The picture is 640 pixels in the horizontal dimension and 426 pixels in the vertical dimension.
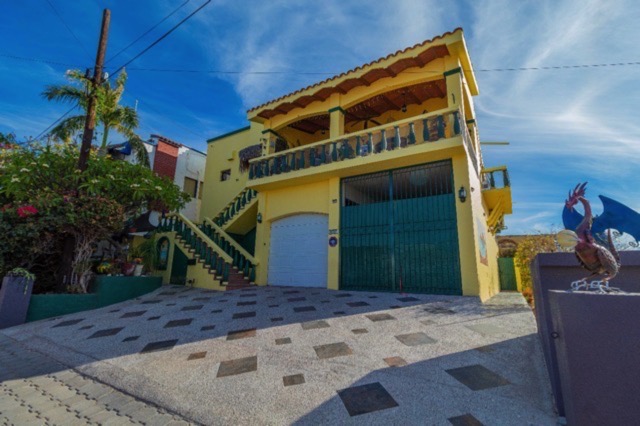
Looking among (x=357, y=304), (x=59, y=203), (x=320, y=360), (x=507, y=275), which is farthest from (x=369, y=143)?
(x=507, y=275)

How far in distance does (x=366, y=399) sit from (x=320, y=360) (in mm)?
1012

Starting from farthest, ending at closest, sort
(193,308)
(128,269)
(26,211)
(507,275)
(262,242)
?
(507,275) → (262,242) → (128,269) → (26,211) → (193,308)

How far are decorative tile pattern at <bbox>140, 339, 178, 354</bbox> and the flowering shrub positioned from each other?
200 inches

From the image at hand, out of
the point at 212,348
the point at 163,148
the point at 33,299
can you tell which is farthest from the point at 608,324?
the point at 163,148

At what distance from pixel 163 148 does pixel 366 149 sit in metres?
14.6

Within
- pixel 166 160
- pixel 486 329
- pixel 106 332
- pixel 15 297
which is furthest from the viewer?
pixel 166 160

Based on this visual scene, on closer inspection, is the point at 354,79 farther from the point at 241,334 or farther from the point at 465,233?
the point at 241,334

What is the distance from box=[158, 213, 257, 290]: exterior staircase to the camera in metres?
10.1

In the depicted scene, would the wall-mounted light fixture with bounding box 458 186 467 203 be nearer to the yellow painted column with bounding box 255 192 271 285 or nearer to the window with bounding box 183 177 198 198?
the yellow painted column with bounding box 255 192 271 285

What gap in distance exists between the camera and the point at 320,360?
347cm

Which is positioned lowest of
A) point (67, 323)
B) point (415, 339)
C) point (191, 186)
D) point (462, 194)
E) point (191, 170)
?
point (67, 323)

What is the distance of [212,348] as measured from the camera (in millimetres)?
4086

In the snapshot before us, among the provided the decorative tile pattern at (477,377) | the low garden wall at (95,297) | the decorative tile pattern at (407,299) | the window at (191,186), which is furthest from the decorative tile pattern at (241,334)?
the window at (191,186)

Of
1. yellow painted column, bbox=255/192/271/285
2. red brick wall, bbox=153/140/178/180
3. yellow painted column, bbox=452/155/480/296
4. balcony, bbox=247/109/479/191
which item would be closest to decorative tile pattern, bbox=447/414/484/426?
yellow painted column, bbox=452/155/480/296
